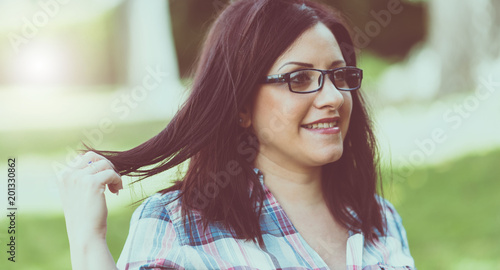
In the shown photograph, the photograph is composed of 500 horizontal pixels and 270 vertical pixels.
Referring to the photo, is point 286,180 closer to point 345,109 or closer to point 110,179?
point 345,109

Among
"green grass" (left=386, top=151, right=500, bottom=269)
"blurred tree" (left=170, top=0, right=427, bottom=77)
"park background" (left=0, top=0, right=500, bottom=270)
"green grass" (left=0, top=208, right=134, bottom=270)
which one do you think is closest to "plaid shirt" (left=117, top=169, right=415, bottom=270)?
"park background" (left=0, top=0, right=500, bottom=270)

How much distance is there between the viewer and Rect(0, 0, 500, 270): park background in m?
4.79

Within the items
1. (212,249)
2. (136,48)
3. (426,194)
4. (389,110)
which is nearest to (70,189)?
(212,249)

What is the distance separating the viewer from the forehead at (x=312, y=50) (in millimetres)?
2051

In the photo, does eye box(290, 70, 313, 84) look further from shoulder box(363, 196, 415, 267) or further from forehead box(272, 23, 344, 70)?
shoulder box(363, 196, 415, 267)

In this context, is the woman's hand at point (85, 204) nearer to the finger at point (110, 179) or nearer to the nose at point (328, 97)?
the finger at point (110, 179)

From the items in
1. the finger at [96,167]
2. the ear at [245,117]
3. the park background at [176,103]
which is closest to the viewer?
the finger at [96,167]

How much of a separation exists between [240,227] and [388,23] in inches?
394

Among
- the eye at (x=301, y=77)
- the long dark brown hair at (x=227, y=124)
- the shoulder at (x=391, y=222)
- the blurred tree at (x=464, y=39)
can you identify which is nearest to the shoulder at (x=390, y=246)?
the shoulder at (x=391, y=222)

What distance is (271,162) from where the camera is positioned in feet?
7.25

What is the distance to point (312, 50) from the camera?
2066 millimetres

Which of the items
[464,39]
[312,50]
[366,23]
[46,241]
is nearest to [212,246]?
[312,50]

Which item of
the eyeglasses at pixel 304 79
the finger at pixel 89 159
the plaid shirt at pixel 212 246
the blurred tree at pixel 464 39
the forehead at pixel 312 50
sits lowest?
the plaid shirt at pixel 212 246

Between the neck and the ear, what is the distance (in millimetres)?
132
